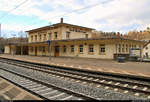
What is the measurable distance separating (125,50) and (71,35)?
1538 cm

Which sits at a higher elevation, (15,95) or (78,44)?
(78,44)

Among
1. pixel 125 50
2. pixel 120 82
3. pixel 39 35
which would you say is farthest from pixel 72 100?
pixel 39 35

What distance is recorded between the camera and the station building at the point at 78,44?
22188 mm

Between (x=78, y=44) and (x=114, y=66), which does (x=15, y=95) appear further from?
(x=78, y=44)

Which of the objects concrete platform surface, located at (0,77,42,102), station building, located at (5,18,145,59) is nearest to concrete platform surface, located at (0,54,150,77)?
station building, located at (5,18,145,59)

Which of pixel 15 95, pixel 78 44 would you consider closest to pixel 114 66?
pixel 15 95

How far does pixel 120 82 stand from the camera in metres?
8.24

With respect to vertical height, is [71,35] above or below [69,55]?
above

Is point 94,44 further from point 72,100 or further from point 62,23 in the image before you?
point 72,100

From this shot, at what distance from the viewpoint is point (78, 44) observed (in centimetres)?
2677

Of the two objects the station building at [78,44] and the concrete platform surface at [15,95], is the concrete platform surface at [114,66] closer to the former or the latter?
the station building at [78,44]

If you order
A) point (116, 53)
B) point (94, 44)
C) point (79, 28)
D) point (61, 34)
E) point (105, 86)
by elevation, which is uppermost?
point (79, 28)

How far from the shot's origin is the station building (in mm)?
22188

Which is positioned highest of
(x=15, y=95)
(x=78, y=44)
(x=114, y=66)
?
Result: (x=78, y=44)
